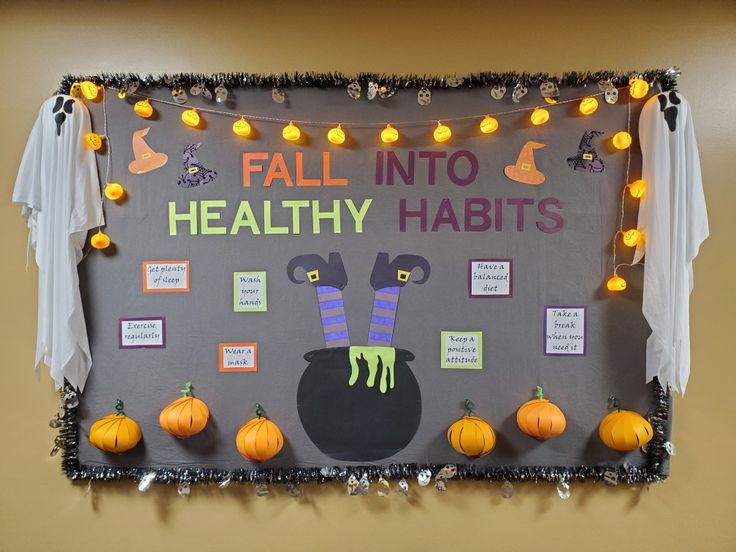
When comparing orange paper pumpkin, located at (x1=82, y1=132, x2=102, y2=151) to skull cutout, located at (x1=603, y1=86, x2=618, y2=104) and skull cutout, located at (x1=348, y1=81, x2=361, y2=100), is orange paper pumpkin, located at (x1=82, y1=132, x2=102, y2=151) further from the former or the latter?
skull cutout, located at (x1=603, y1=86, x2=618, y2=104)

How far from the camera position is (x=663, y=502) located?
1414mm

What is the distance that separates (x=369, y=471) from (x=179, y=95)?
4.44 feet

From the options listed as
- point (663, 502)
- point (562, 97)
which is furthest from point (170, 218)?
point (663, 502)

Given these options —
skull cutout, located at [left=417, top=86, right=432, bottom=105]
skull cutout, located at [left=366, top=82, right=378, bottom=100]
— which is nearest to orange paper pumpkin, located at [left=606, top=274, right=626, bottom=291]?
skull cutout, located at [left=417, top=86, right=432, bottom=105]

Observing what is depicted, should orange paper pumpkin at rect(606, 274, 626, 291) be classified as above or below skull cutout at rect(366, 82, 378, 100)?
below

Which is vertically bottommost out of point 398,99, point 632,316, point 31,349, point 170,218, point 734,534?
point 734,534

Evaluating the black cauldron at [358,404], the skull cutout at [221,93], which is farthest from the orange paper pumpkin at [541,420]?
the skull cutout at [221,93]

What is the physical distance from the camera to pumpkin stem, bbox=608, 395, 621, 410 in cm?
137

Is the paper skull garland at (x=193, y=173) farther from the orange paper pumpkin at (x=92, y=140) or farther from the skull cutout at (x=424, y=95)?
the skull cutout at (x=424, y=95)

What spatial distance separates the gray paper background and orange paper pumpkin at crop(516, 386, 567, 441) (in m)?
0.05

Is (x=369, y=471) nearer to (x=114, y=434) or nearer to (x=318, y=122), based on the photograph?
(x=114, y=434)

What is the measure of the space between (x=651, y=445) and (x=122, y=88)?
2.05 meters

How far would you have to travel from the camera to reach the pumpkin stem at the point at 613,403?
137 cm

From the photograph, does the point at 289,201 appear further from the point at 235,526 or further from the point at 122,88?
the point at 235,526
